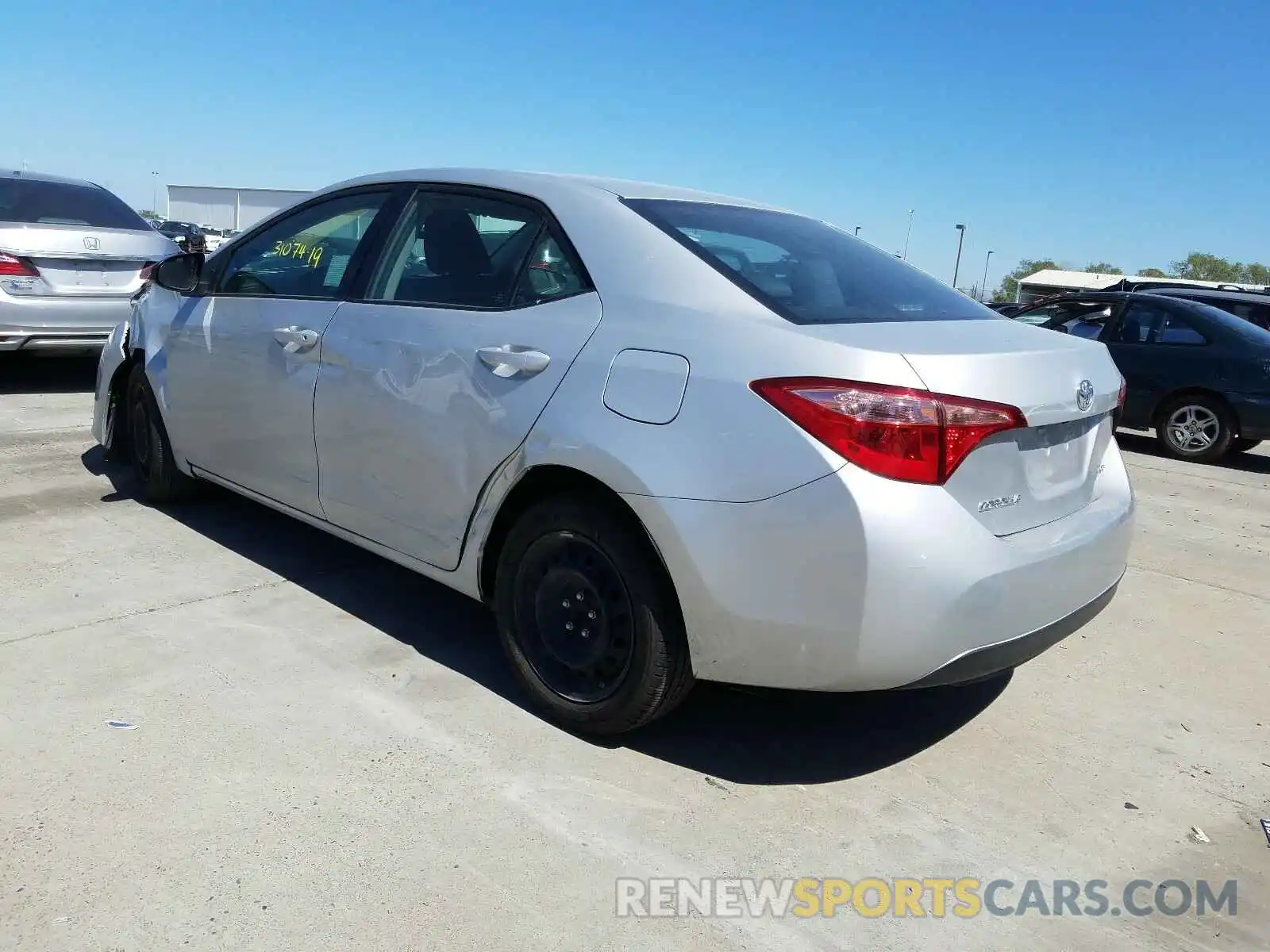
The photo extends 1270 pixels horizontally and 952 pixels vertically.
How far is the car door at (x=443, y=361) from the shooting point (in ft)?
10.3

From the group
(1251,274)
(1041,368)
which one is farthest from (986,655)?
(1251,274)

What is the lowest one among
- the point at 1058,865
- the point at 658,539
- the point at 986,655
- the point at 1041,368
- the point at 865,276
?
the point at 1058,865

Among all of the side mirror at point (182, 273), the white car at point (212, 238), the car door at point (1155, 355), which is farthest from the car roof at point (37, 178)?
the white car at point (212, 238)

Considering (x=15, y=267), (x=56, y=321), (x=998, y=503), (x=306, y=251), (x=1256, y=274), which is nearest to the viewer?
(x=998, y=503)

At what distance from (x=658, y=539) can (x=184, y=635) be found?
1.93 metres

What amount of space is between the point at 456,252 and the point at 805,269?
118cm

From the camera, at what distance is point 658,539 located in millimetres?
2742

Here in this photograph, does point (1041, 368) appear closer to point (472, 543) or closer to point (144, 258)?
point (472, 543)

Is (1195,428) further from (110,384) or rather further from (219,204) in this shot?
(219,204)

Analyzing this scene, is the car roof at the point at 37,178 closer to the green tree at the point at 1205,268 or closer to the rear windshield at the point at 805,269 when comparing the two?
the rear windshield at the point at 805,269

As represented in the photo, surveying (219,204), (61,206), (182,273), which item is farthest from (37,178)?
(219,204)

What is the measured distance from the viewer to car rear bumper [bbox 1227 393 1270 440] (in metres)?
8.83

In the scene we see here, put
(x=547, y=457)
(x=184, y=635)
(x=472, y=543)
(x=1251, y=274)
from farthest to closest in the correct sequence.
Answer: (x=1251, y=274), (x=184, y=635), (x=472, y=543), (x=547, y=457)

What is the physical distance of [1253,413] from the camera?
889 cm
